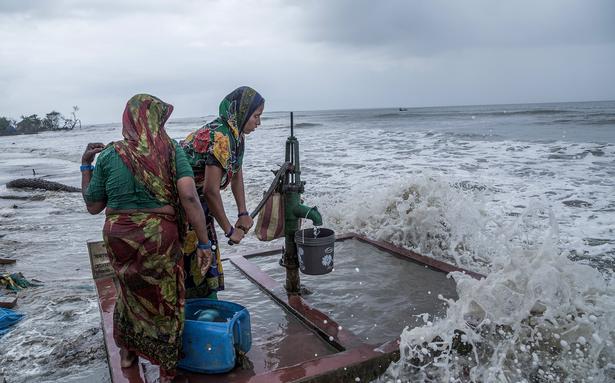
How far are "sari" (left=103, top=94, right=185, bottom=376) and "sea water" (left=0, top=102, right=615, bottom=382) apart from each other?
0.90 m

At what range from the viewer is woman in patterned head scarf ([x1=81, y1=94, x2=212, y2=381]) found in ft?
7.07

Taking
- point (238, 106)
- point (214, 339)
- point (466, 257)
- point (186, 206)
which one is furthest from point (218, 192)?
point (466, 257)

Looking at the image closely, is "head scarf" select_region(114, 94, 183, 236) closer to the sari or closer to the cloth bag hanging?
the sari

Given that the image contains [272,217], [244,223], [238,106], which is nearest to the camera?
[238,106]

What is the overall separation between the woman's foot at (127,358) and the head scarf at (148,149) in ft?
3.37

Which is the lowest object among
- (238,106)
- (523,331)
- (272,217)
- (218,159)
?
(523,331)

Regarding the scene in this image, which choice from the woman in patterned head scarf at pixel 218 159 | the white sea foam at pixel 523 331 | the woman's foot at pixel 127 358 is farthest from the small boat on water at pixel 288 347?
the woman in patterned head scarf at pixel 218 159

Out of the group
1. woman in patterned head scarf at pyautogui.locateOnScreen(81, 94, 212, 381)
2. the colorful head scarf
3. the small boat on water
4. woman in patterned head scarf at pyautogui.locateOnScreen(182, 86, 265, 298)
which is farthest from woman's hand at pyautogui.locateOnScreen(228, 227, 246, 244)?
the small boat on water

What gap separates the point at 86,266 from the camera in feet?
18.2

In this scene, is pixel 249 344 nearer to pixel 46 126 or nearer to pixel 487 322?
pixel 487 322

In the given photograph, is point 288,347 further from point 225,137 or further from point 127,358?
point 225,137

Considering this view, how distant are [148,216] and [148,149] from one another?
0.34m

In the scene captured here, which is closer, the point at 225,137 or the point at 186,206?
the point at 186,206

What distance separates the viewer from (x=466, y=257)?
533cm
